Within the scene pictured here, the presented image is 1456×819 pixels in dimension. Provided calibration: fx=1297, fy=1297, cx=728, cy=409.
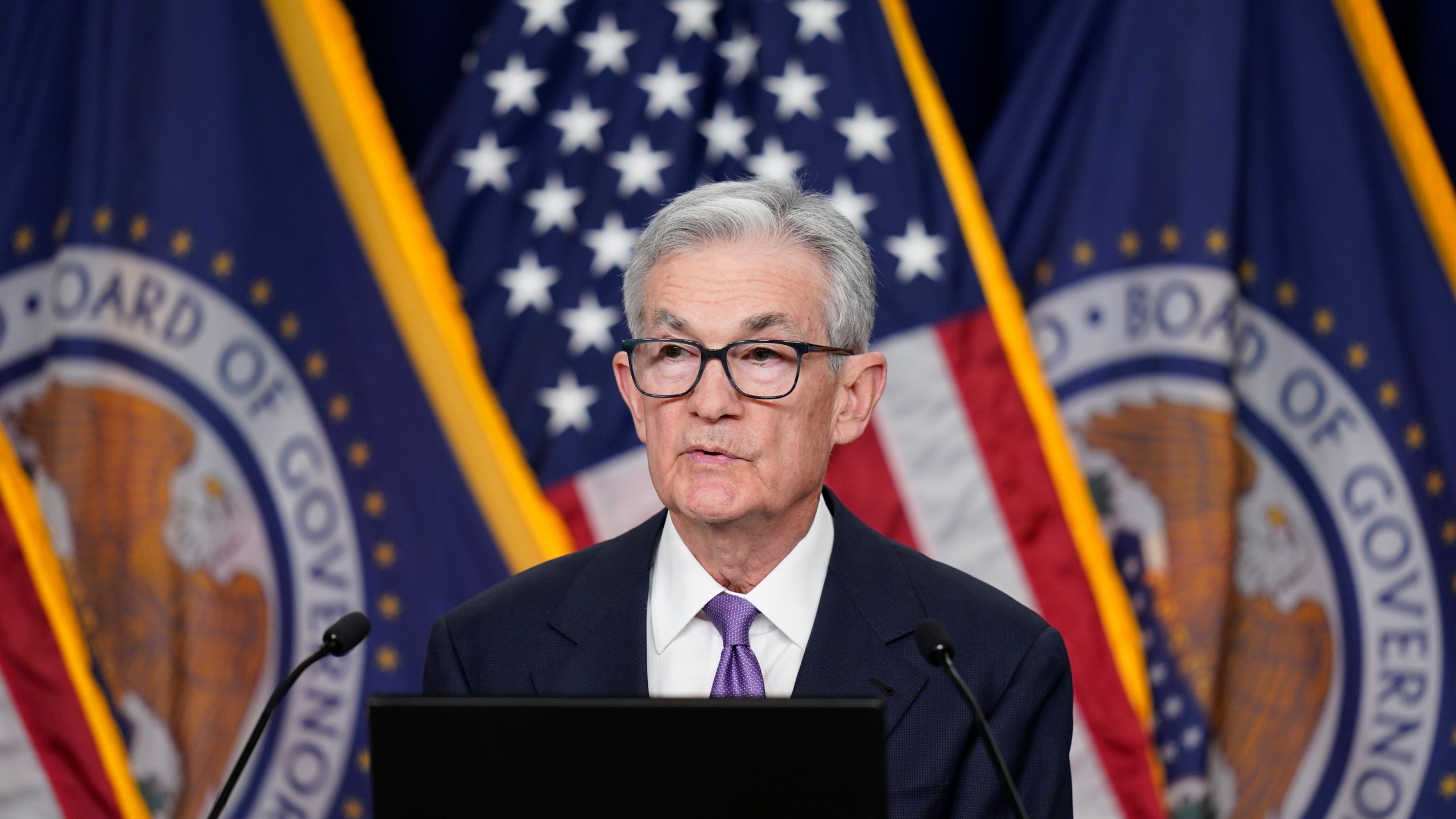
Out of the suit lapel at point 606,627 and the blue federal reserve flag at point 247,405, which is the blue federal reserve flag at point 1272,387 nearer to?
the blue federal reserve flag at point 247,405

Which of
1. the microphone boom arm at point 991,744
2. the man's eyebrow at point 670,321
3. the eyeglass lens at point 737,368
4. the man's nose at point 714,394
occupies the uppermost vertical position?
the man's eyebrow at point 670,321

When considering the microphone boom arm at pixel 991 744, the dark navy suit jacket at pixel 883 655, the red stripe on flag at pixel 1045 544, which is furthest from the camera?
the red stripe on flag at pixel 1045 544

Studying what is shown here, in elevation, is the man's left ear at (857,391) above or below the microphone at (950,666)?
above

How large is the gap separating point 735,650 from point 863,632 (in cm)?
15

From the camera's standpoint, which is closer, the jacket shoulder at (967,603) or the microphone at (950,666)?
the microphone at (950,666)

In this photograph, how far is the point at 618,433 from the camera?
306 centimetres

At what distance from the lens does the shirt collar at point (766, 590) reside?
156 centimetres

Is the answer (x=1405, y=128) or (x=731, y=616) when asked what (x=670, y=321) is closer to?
(x=731, y=616)

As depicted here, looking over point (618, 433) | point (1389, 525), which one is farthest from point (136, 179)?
point (1389, 525)

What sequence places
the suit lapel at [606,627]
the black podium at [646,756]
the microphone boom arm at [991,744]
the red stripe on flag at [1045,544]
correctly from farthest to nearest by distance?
1. the red stripe on flag at [1045,544]
2. the suit lapel at [606,627]
3. the microphone boom arm at [991,744]
4. the black podium at [646,756]

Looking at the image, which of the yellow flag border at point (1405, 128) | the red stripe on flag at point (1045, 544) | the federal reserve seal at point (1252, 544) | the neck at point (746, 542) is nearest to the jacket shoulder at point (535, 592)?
the neck at point (746, 542)

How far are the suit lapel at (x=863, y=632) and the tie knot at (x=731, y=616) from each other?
8 cm

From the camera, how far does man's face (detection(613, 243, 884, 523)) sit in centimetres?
146

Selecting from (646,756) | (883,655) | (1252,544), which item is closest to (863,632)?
(883,655)
